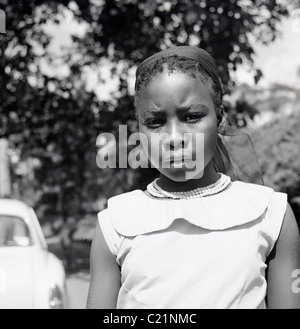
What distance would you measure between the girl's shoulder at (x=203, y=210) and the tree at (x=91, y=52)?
355cm

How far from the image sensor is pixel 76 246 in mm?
10922

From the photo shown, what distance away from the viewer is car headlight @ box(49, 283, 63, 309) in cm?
396

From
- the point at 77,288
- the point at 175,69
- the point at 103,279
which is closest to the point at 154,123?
the point at 175,69

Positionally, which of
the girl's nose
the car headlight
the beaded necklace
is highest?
A: the girl's nose

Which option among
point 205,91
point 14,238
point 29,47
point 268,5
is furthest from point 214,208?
point 29,47

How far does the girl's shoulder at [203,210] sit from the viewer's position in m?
1.29

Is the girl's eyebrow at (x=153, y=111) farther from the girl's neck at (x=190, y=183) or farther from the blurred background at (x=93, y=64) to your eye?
the blurred background at (x=93, y=64)

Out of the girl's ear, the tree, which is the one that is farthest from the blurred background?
the girl's ear

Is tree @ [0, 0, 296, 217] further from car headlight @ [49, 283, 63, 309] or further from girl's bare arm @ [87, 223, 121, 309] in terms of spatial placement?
girl's bare arm @ [87, 223, 121, 309]

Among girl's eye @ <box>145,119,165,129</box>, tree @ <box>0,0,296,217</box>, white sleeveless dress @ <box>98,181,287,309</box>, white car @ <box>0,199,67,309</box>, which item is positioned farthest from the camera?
tree @ <box>0,0,296,217</box>

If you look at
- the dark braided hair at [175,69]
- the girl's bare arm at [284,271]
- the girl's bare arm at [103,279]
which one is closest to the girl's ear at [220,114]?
the dark braided hair at [175,69]

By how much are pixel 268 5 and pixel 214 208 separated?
15.9ft

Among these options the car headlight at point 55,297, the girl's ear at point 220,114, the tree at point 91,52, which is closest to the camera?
the girl's ear at point 220,114

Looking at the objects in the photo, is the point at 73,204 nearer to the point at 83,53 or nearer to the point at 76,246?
the point at 76,246
